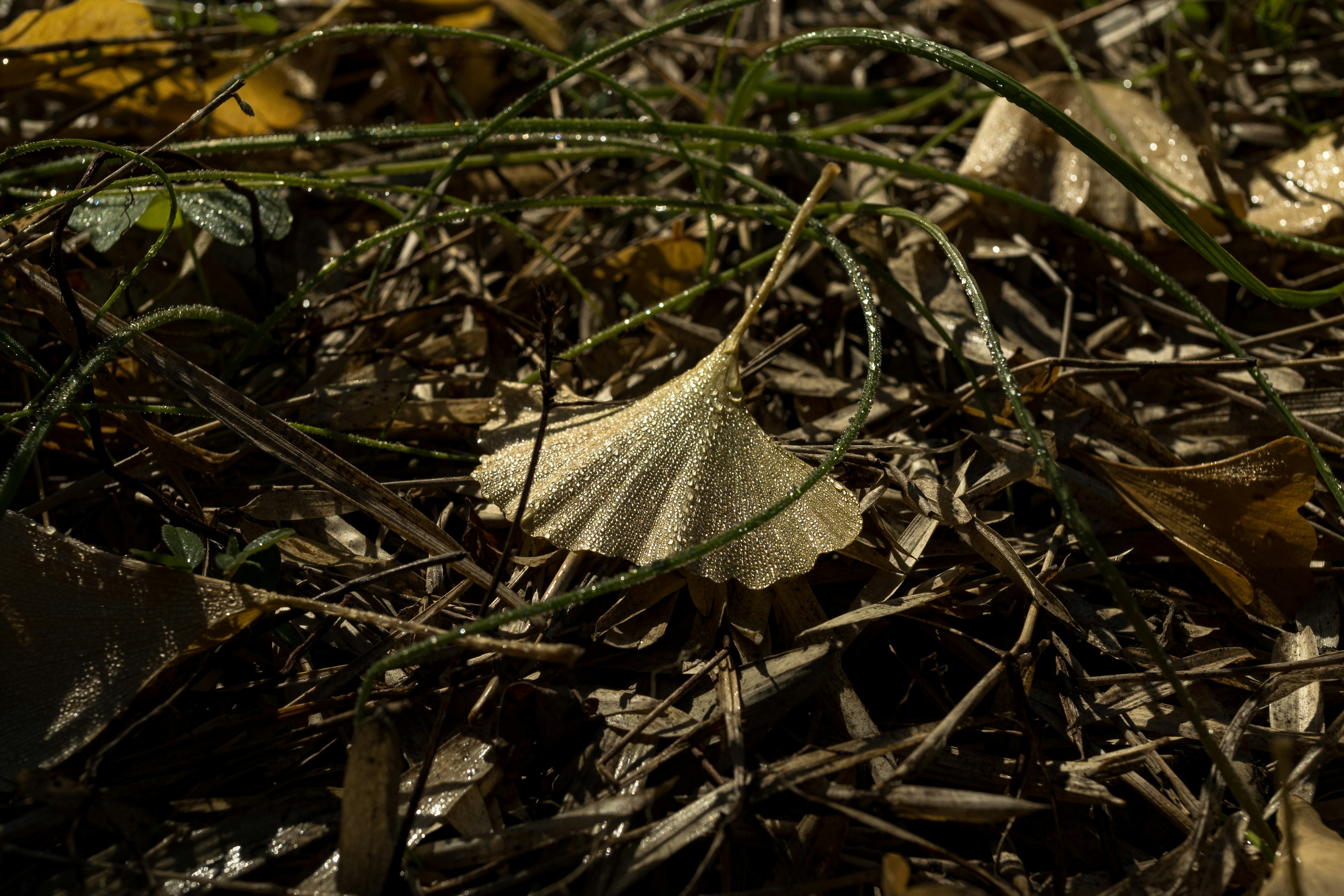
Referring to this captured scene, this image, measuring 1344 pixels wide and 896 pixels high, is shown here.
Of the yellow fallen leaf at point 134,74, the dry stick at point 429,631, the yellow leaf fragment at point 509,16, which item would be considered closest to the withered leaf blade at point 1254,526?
the dry stick at point 429,631

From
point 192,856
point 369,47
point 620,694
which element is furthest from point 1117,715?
point 369,47

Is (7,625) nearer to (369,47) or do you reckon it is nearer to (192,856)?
(192,856)

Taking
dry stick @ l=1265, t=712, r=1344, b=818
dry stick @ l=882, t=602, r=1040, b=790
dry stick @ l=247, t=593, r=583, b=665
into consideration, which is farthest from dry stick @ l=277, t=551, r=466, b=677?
dry stick @ l=1265, t=712, r=1344, b=818

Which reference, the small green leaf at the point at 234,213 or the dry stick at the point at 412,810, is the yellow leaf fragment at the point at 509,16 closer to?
the small green leaf at the point at 234,213

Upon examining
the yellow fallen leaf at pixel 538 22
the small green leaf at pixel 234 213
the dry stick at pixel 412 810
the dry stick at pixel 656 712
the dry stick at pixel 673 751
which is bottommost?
the dry stick at pixel 673 751

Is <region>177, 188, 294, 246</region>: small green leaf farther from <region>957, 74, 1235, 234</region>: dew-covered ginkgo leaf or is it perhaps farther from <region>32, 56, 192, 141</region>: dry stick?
<region>957, 74, 1235, 234</region>: dew-covered ginkgo leaf
